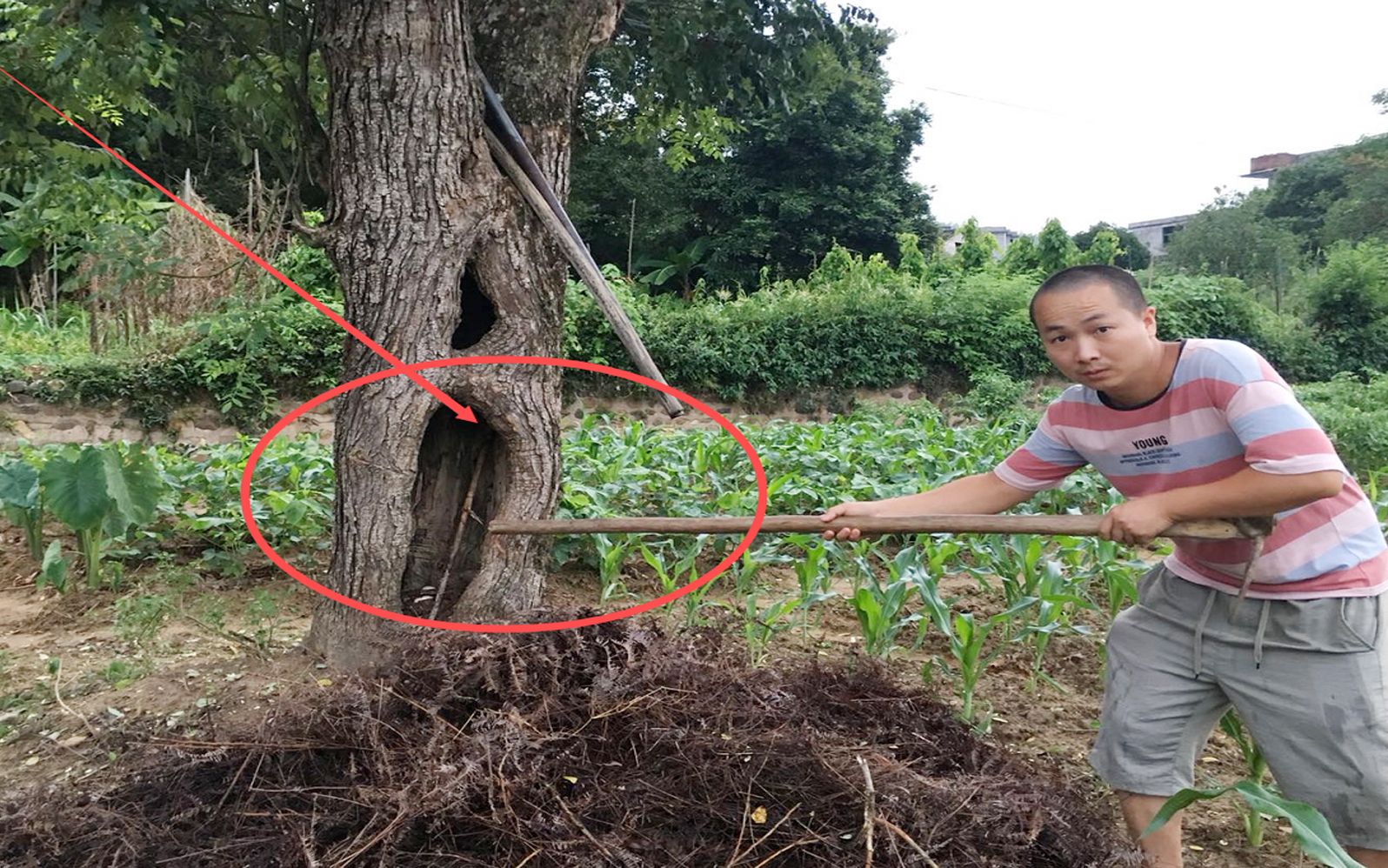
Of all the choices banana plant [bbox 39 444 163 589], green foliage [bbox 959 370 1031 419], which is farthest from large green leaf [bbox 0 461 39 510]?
green foliage [bbox 959 370 1031 419]

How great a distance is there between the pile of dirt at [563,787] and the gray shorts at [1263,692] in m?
0.22

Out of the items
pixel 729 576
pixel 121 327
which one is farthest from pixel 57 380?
pixel 729 576

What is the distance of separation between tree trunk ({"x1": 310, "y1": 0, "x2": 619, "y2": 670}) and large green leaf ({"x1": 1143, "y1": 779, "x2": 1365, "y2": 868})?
183 centimetres

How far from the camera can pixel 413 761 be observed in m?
1.96

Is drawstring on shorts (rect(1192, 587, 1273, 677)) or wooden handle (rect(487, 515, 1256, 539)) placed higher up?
wooden handle (rect(487, 515, 1256, 539))

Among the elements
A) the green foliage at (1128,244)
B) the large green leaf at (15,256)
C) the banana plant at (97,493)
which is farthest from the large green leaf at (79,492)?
the green foliage at (1128,244)

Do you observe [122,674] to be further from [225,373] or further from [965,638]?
[225,373]

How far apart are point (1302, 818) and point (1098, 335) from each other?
3.17 feet

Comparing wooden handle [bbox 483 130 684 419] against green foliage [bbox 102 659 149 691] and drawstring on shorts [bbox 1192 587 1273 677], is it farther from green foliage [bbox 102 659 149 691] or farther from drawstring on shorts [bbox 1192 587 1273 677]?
green foliage [bbox 102 659 149 691]

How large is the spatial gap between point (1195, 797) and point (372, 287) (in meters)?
2.42

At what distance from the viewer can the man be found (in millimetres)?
1775

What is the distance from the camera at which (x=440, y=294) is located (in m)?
2.68

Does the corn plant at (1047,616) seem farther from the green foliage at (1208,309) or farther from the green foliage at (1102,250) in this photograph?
the green foliage at (1102,250)

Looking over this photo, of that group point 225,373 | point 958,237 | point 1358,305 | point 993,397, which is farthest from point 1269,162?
point 225,373
